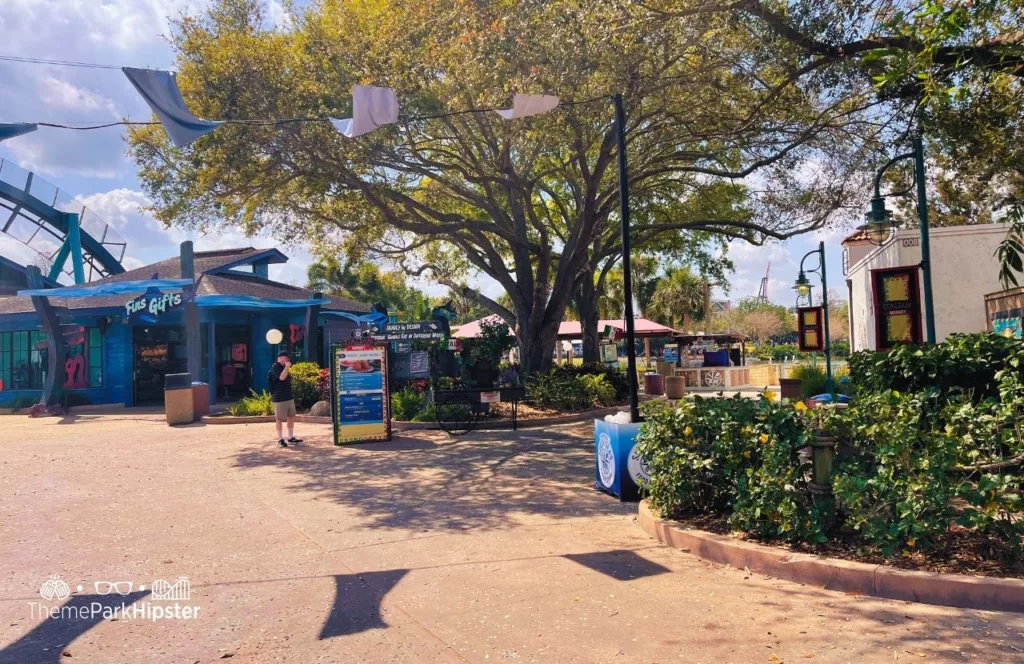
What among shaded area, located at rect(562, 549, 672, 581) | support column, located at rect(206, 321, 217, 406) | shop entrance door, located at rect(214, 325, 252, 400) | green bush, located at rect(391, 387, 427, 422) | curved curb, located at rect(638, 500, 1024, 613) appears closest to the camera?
curved curb, located at rect(638, 500, 1024, 613)

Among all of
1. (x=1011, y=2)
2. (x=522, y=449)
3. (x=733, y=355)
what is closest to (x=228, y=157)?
(x=522, y=449)

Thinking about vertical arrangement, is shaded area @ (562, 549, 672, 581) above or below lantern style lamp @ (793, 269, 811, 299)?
below

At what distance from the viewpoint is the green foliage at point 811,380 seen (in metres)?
17.5

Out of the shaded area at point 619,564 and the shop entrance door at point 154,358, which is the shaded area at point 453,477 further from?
the shop entrance door at point 154,358

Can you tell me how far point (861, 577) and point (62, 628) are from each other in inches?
203

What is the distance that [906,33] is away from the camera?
25.1ft

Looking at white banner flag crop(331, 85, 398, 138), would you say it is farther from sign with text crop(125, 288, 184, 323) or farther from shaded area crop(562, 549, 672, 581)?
sign with text crop(125, 288, 184, 323)

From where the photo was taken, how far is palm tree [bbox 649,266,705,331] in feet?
142

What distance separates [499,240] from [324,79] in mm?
10235

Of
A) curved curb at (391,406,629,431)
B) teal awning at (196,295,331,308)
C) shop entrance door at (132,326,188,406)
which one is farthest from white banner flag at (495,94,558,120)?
shop entrance door at (132,326,188,406)

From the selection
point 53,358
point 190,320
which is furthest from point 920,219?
point 53,358

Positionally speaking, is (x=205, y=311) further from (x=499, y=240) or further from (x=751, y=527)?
(x=751, y=527)

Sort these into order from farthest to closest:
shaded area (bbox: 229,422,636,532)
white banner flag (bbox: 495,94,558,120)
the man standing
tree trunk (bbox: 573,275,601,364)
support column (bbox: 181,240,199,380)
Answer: tree trunk (bbox: 573,275,601,364), support column (bbox: 181,240,199,380), the man standing, white banner flag (bbox: 495,94,558,120), shaded area (bbox: 229,422,636,532)

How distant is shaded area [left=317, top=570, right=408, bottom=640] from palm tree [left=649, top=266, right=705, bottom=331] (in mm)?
38698
